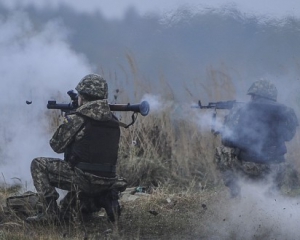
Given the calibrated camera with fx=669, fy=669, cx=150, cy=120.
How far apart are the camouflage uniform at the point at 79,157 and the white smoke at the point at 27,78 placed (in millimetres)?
2123

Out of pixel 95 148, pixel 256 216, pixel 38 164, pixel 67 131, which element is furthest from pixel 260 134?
pixel 38 164

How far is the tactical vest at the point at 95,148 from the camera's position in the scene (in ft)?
23.0

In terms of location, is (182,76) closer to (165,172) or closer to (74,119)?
(165,172)

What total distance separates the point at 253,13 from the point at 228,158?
362 centimetres

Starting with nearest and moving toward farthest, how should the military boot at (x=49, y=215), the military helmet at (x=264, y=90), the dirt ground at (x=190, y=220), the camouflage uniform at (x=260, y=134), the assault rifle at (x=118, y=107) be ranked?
1. the dirt ground at (x=190, y=220)
2. the military boot at (x=49, y=215)
3. the assault rifle at (x=118, y=107)
4. the camouflage uniform at (x=260, y=134)
5. the military helmet at (x=264, y=90)

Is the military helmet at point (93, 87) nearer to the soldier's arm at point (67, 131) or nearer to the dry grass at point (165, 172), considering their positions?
the soldier's arm at point (67, 131)

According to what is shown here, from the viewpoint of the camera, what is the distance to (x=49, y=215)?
275 inches

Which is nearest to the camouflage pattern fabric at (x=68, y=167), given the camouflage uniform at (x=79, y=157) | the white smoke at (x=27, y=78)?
the camouflage uniform at (x=79, y=157)

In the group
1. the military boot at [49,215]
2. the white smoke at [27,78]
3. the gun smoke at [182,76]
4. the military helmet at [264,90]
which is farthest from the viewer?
the white smoke at [27,78]

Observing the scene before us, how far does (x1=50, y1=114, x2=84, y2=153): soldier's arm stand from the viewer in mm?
6980

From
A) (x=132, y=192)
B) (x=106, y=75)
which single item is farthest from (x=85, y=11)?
(x=132, y=192)

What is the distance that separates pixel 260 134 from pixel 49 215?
2812 mm

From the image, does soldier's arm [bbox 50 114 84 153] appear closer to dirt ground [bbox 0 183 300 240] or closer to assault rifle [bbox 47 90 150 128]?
assault rifle [bbox 47 90 150 128]

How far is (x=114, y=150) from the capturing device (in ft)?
23.8
